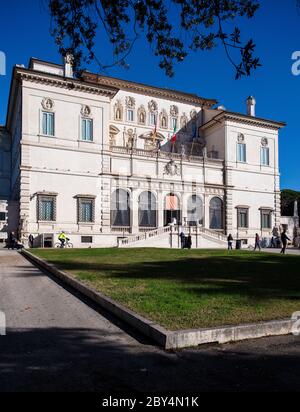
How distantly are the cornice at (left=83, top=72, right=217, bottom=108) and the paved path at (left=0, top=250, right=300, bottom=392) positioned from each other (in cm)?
3912

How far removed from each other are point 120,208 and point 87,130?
325 inches

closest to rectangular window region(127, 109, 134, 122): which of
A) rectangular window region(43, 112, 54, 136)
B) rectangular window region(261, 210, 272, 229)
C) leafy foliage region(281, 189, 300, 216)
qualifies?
rectangular window region(43, 112, 54, 136)

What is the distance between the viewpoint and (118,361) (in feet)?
17.5

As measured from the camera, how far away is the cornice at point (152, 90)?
4472 cm

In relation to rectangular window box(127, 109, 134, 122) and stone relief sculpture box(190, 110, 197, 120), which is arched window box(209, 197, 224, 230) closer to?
stone relief sculpture box(190, 110, 197, 120)

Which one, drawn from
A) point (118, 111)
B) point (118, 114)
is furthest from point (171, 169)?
point (118, 111)

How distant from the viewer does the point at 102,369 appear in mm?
5008

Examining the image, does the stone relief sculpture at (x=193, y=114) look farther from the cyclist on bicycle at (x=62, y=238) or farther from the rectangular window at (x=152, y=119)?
the cyclist on bicycle at (x=62, y=238)

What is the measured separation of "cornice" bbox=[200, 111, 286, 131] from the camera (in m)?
46.5

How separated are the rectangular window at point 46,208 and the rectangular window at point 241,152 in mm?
23025

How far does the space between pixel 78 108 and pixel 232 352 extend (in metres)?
35.6

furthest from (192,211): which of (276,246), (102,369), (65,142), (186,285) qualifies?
(102,369)

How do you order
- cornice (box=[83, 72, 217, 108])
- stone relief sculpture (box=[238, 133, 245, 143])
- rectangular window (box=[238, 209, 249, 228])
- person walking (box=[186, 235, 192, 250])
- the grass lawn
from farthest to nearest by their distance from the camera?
stone relief sculpture (box=[238, 133, 245, 143]) → rectangular window (box=[238, 209, 249, 228]) → cornice (box=[83, 72, 217, 108]) → person walking (box=[186, 235, 192, 250]) → the grass lawn

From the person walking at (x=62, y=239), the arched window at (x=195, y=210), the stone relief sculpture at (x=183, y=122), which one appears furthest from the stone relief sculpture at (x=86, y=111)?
the stone relief sculpture at (x=183, y=122)
